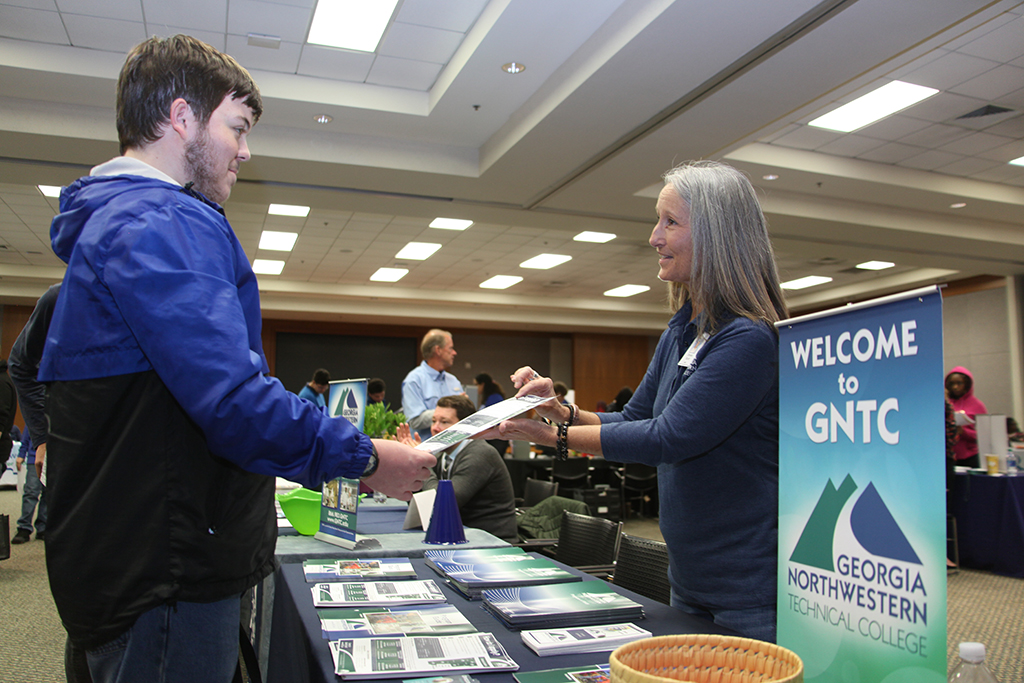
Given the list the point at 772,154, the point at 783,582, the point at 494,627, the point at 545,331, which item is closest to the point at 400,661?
the point at 494,627

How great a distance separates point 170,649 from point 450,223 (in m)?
8.20

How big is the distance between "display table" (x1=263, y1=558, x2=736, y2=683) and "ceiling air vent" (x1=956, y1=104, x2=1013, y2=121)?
595 cm

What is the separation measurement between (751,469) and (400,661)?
2.49 feet

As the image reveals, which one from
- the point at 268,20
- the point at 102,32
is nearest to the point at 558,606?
the point at 268,20

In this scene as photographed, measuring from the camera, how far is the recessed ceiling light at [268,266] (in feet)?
37.9

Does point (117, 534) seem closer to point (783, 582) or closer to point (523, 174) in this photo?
point (783, 582)

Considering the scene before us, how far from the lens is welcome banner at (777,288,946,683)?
0.88 metres

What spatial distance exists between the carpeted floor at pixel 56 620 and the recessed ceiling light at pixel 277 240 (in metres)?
4.97

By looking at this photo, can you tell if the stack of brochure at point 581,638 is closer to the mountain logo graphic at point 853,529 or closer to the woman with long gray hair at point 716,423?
the woman with long gray hair at point 716,423

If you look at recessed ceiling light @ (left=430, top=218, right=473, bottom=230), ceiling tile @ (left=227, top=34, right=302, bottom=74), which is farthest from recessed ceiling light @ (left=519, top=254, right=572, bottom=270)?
ceiling tile @ (left=227, top=34, right=302, bottom=74)

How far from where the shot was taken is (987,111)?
18.9 ft

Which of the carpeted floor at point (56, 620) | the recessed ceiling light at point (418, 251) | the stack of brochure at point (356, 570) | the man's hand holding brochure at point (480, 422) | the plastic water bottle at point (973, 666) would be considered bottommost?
the carpeted floor at point (56, 620)

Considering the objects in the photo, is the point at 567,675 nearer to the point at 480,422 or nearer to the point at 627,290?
the point at 480,422

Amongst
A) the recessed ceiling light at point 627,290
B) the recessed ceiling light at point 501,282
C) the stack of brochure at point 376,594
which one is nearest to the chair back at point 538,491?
the stack of brochure at point 376,594
